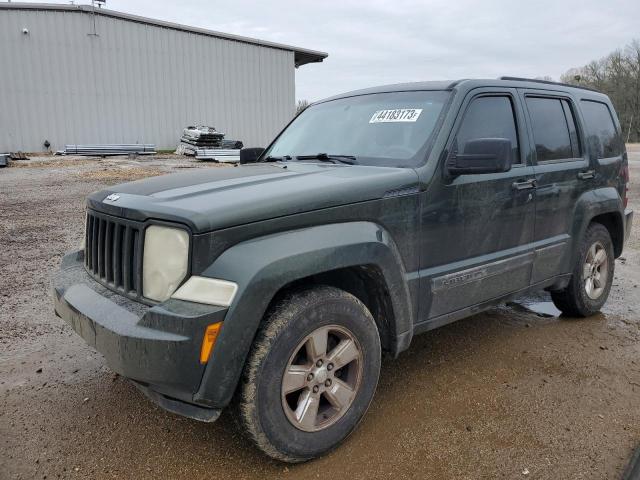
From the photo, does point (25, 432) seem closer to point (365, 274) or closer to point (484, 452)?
point (365, 274)

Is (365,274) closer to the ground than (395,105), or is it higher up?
closer to the ground

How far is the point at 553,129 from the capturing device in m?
3.97

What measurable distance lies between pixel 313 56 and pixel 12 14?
49.7 feet

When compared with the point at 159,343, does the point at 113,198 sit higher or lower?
higher

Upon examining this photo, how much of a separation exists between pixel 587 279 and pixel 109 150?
67.6 feet

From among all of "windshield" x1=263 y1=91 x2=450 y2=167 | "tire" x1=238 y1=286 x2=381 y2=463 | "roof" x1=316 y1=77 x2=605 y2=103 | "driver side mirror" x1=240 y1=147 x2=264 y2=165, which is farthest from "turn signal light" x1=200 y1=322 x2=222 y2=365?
"driver side mirror" x1=240 y1=147 x2=264 y2=165

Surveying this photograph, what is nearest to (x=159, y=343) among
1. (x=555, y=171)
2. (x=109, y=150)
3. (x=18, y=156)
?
(x=555, y=171)

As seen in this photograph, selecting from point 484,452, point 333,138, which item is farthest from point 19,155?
point 484,452

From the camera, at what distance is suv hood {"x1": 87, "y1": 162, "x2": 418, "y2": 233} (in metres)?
2.28

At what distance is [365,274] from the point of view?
2721 mm

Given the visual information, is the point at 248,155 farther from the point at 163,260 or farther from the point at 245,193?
the point at 163,260

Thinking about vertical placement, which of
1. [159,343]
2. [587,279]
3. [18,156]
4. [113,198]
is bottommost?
[587,279]

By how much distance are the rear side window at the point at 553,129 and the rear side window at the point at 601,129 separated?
26 centimetres

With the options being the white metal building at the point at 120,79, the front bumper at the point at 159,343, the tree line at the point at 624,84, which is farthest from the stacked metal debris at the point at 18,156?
the tree line at the point at 624,84
